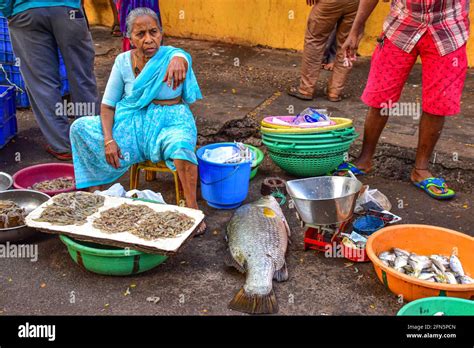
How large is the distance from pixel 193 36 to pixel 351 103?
3.31 m

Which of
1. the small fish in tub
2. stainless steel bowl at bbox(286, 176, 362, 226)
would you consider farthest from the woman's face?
the small fish in tub

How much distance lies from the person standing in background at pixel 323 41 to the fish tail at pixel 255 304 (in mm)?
3549

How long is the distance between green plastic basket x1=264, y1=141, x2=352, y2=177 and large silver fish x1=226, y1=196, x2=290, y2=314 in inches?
24.5

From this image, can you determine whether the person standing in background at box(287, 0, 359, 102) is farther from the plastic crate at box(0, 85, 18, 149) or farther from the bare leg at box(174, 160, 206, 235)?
the plastic crate at box(0, 85, 18, 149)

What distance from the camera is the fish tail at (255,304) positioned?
3258mm

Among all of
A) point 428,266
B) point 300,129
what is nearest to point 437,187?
point 300,129

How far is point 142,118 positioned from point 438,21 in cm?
231

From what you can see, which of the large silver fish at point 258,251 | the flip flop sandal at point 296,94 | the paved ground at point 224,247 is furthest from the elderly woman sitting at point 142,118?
the flip flop sandal at point 296,94

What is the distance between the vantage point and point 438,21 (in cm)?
434

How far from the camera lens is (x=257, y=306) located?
10.7ft

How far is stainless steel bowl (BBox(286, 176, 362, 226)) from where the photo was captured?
12.0ft

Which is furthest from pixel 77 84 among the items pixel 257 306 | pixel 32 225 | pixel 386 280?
pixel 386 280

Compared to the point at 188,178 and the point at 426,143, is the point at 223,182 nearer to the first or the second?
the point at 188,178

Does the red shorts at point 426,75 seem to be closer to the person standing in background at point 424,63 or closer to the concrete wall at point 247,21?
the person standing in background at point 424,63
